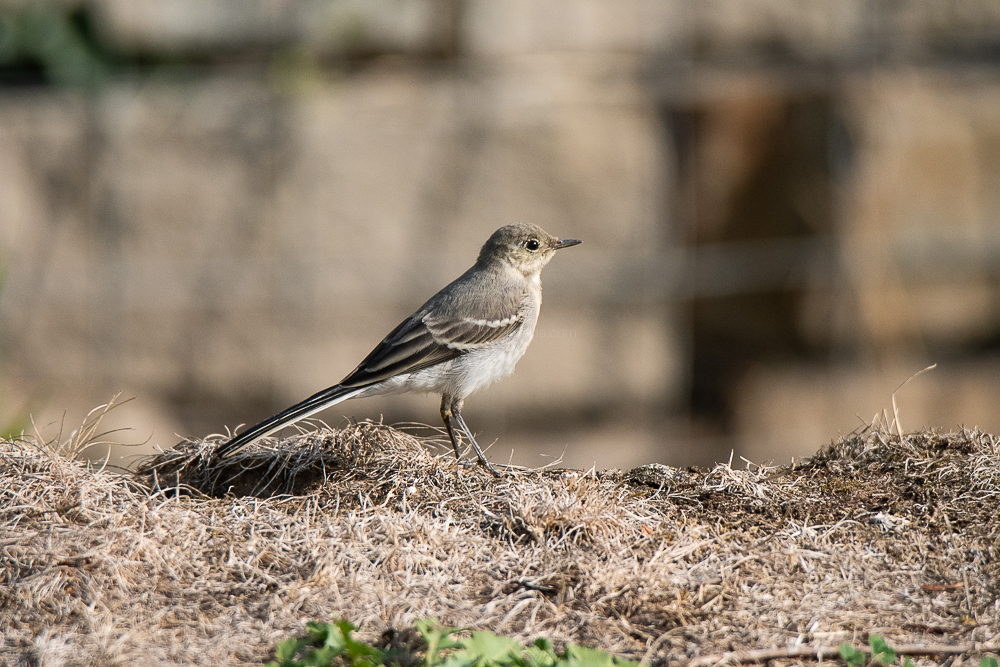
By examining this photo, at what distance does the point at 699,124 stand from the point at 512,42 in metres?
2.09

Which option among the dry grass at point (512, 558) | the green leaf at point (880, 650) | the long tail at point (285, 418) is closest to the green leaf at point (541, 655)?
the dry grass at point (512, 558)

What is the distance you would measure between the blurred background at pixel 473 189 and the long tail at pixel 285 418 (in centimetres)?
408

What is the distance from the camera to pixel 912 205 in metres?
10.5

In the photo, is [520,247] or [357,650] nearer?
[357,650]

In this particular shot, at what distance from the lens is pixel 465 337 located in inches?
257

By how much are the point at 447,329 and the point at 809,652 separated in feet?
11.1

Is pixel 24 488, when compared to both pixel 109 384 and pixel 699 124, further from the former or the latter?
pixel 699 124

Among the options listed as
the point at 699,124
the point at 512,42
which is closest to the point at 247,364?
the point at 512,42

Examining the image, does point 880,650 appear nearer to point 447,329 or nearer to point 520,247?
point 447,329

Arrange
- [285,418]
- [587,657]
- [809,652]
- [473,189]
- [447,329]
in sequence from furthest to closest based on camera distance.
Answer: [473,189] < [447,329] < [285,418] < [809,652] < [587,657]

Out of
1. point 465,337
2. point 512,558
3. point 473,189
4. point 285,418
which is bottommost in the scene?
point 512,558

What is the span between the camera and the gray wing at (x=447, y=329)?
6.12 m

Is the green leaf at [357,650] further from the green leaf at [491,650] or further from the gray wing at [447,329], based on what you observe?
the gray wing at [447,329]

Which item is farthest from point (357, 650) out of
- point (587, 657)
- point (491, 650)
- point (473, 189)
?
point (473, 189)
